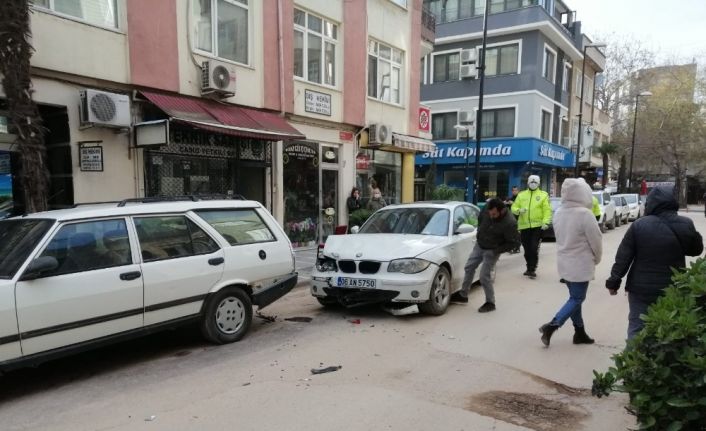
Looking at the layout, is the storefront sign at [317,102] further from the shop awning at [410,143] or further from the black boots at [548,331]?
the black boots at [548,331]

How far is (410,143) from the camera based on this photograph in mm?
16719

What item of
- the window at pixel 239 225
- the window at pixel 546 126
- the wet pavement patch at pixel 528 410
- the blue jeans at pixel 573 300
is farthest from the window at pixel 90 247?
the window at pixel 546 126

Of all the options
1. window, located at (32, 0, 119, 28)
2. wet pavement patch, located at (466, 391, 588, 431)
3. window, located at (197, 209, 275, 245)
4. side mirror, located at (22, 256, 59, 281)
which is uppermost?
window, located at (32, 0, 119, 28)

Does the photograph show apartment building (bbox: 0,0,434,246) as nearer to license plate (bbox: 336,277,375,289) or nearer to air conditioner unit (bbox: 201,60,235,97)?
air conditioner unit (bbox: 201,60,235,97)

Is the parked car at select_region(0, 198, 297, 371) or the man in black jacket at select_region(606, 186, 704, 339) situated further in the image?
the man in black jacket at select_region(606, 186, 704, 339)

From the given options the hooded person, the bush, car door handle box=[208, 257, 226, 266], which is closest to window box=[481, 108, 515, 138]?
the hooded person

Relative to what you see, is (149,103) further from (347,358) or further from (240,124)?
(347,358)

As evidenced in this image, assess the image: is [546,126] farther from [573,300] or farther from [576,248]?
[573,300]

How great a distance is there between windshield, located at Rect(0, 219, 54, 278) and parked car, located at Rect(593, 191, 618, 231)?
1935cm

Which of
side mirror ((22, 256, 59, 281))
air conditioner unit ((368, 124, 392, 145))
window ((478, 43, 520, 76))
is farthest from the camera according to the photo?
window ((478, 43, 520, 76))

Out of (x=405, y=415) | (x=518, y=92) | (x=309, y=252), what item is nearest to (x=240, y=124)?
(x=309, y=252)

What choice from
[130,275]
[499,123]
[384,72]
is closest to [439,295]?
[130,275]

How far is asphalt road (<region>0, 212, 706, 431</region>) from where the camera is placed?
146 inches

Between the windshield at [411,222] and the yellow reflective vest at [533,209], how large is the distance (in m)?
2.96
